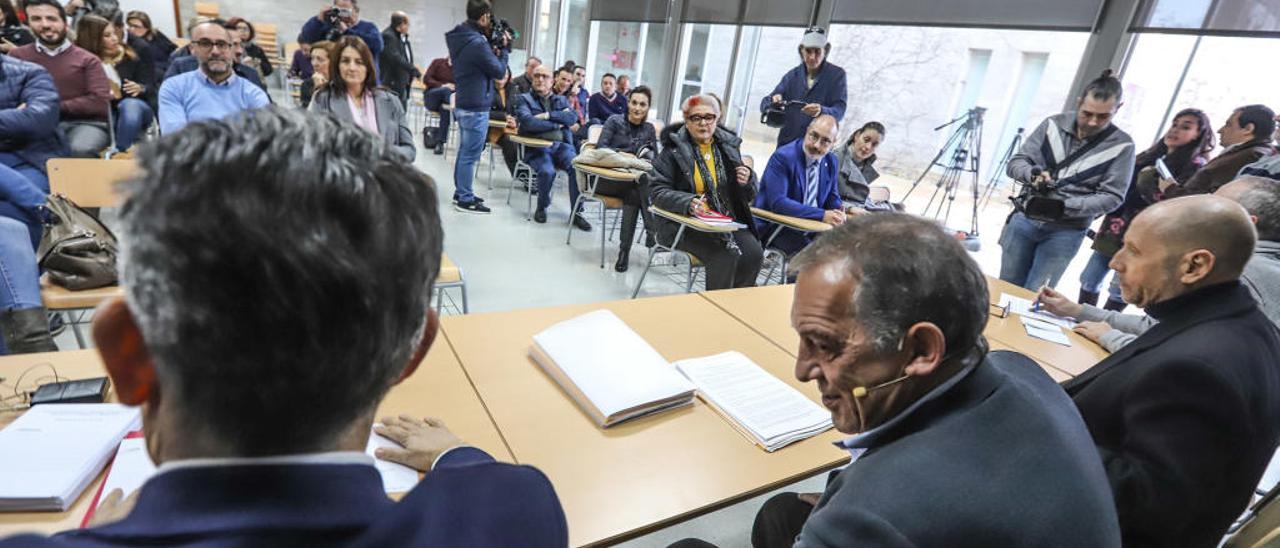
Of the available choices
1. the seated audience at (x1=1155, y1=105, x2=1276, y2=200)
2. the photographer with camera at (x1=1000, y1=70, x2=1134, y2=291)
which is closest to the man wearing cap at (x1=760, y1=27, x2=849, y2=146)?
the photographer with camera at (x1=1000, y1=70, x2=1134, y2=291)

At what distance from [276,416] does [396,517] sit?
4.8 inches

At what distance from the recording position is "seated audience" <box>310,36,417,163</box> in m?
3.13

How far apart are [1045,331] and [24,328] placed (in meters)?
3.38

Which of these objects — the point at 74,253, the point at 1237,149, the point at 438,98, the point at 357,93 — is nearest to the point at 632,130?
the point at 357,93

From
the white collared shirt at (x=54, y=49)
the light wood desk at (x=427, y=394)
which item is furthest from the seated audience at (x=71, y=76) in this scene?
the light wood desk at (x=427, y=394)

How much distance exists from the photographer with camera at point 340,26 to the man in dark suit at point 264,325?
5.25 m

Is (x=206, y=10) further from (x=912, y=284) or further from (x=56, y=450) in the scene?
(x=912, y=284)

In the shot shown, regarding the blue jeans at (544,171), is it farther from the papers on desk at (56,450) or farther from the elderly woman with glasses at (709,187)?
the papers on desk at (56,450)

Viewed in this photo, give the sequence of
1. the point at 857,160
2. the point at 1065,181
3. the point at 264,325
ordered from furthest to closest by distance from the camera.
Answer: the point at 857,160 < the point at 1065,181 < the point at 264,325

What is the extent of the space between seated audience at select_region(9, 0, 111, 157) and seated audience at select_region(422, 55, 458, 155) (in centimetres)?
322

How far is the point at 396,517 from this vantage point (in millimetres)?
452

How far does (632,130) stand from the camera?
536 cm

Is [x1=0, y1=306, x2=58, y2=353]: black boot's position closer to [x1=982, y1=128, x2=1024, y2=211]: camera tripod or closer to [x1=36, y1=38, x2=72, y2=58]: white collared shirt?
[x1=36, y1=38, x2=72, y2=58]: white collared shirt

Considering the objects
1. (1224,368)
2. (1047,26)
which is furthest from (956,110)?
(1224,368)
